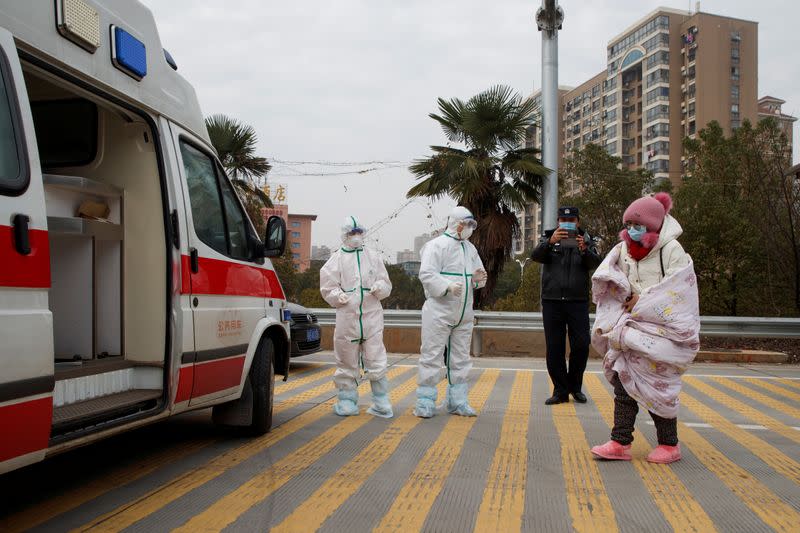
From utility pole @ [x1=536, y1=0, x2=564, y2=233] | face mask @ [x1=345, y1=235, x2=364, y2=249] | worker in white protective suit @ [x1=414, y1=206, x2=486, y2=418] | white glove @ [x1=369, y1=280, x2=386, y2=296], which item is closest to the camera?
worker in white protective suit @ [x1=414, y1=206, x2=486, y2=418]

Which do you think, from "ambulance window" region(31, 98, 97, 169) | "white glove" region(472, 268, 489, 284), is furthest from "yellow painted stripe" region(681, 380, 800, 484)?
"ambulance window" region(31, 98, 97, 169)

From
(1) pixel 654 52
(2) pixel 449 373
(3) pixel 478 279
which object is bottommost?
(2) pixel 449 373

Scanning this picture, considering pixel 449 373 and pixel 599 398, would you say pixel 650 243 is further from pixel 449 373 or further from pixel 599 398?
pixel 599 398

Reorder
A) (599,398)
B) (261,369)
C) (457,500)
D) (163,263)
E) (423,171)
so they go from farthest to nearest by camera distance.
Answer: (423,171)
(599,398)
(261,369)
(163,263)
(457,500)

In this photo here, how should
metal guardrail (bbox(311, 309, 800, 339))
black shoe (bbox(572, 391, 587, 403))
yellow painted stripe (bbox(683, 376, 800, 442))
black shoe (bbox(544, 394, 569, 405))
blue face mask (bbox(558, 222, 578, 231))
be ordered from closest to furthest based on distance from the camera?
yellow painted stripe (bbox(683, 376, 800, 442)) < blue face mask (bbox(558, 222, 578, 231)) < black shoe (bbox(544, 394, 569, 405)) < black shoe (bbox(572, 391, 587, 403)) < metal guardrail (bbox(311, 309, 800, 339))

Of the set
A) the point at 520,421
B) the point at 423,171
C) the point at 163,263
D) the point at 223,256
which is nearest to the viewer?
the point at 163,263

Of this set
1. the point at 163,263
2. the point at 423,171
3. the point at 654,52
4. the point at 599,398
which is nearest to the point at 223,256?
the point at 163,263

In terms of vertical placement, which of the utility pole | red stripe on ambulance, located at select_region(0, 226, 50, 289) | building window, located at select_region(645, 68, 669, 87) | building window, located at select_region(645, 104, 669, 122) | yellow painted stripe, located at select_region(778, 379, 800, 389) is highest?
building window, located at select_region(645, 68, 669, 87)

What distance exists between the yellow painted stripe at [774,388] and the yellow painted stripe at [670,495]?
310 cm

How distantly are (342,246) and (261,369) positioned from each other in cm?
161

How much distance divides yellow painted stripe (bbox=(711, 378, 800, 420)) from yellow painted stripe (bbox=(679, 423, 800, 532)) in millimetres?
1851

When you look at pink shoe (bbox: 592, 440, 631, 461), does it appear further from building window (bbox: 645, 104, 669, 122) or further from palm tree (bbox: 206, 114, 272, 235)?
building window (bbox: 645, 104, 669, 122)

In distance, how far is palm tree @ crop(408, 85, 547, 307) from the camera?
1552 centimetres

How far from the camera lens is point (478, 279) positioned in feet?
20.9
